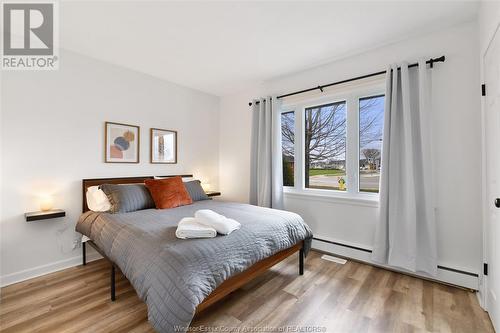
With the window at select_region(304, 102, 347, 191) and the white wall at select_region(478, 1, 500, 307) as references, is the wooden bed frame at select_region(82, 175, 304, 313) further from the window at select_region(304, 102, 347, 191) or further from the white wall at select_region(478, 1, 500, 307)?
the white wall at select_region(478, 1, 500, 307)

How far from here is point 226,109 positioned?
14.1 ft

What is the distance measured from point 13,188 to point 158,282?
2098mm

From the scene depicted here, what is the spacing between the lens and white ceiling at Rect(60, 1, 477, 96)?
195cm

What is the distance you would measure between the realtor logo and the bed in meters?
1.73

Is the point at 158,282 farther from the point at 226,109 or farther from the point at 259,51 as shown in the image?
the point at 226,109

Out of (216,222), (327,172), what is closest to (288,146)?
(327,172)

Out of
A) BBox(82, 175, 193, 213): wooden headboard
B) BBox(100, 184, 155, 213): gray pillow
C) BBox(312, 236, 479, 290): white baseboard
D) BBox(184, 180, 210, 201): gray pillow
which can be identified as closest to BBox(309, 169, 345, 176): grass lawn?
BBox(312, 236, 479, 290): white baseboard

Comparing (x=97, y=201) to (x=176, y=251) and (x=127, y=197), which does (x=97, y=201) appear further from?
(x=176, y=251)

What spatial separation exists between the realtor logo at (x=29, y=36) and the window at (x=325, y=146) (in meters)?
3.05

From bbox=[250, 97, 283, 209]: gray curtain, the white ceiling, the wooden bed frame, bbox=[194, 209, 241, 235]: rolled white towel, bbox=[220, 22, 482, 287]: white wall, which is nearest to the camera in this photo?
the wooden bed frame

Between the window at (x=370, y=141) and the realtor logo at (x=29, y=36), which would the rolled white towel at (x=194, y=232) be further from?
the realtor logo at (x=29, y=36)

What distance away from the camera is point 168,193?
2828 mm

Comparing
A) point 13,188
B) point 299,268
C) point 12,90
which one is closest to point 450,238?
point 299,268

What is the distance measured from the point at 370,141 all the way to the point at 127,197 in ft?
9.72
